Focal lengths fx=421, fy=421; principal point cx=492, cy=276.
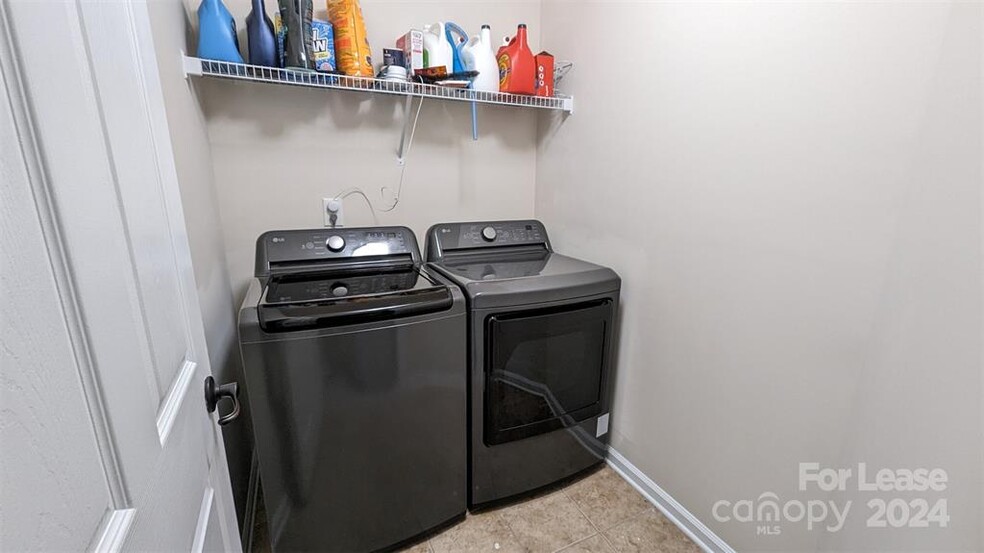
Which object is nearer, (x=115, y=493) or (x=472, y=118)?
(x=115, y=493)

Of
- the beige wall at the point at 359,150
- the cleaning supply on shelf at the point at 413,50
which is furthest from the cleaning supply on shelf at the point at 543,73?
the cleaning supply on shelf at the point at 413,50

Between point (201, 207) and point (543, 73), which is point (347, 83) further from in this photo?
point (543, 73)

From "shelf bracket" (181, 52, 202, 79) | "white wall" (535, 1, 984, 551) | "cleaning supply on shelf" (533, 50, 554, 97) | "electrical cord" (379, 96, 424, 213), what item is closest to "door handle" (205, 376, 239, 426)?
"shelf bracket" (181, 52, 202, 79)

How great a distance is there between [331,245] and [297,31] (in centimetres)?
75

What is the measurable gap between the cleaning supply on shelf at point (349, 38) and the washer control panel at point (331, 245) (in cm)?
61

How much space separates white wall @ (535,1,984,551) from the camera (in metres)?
0.91

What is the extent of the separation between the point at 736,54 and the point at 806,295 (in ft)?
2.42

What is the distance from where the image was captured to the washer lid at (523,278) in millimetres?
1451

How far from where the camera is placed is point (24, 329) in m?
0.29

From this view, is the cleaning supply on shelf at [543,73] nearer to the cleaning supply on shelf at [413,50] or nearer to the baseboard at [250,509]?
the cleaning supply on shelf at [413,50]

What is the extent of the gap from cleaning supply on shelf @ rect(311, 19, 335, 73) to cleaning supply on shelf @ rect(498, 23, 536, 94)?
73 centimetres

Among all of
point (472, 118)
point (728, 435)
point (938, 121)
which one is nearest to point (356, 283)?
point (472, 118)

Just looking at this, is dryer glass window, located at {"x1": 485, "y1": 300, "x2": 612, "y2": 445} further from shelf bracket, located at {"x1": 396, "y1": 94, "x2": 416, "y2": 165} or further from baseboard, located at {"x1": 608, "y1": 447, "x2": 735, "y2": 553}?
shelf bracket, located at {"x1": 396, "y1": 94, "x2": 416, "y2": 165}

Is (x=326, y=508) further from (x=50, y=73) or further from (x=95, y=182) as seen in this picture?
(x=50, y=73)
